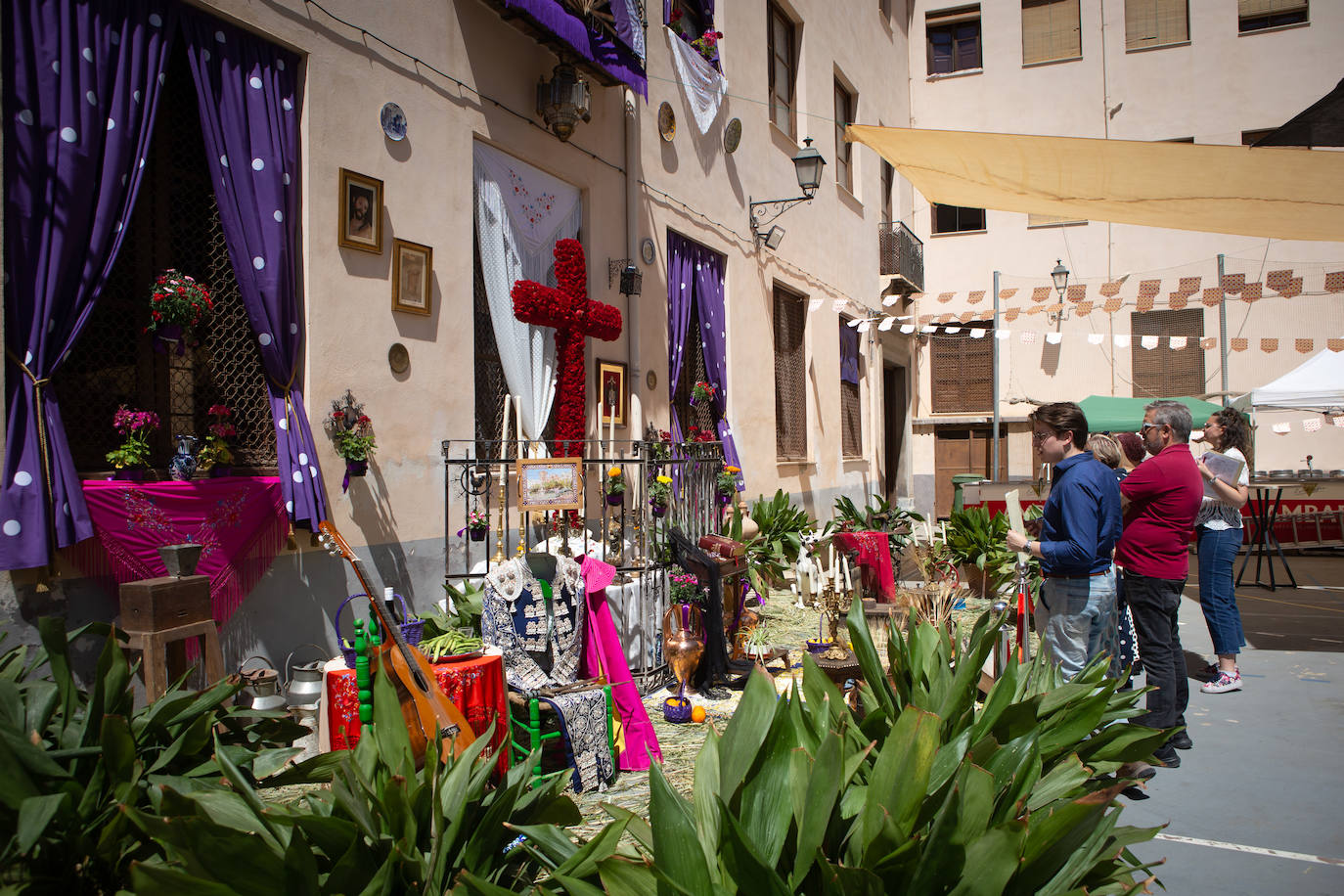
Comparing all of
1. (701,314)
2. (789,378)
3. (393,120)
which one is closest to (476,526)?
(393,120)

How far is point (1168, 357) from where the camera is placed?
16.7 m

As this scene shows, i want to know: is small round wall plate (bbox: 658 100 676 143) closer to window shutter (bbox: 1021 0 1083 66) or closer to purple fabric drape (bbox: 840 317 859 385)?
purple fabric drape (bbox: 840 317 859 385)

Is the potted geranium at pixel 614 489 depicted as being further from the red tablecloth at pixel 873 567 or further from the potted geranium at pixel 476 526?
the red tablecloth at pixel 873 567

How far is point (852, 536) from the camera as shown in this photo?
766 cm

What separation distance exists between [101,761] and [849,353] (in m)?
13.2

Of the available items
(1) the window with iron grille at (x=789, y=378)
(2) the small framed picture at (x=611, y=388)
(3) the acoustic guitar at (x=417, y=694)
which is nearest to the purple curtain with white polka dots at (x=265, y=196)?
(3) the acoustic guitar at (x=417, y=694)

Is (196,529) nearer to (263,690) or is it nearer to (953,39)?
(263,690)

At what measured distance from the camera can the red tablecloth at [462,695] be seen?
333 centimetres

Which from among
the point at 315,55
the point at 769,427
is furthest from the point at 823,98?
the point at 315,55

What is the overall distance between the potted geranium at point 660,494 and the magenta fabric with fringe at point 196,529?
8.05 ft

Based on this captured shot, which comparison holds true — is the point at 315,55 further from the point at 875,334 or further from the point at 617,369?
the point at 875,334

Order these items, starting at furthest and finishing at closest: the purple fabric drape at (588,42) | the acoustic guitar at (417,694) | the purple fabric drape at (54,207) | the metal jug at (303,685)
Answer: the purple fabric drape at (588,42) < the metal jug at (303,685) < the purple fabric drape at (54,207) < the acoustic guitar at (417,694)

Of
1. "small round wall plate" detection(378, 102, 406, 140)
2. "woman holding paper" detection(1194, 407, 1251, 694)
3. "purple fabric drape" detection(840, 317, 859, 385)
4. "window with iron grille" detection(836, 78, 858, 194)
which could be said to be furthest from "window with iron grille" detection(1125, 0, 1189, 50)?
"small round wall plate" detection(378, 102, 406, 140)

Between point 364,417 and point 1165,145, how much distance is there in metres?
5.19
